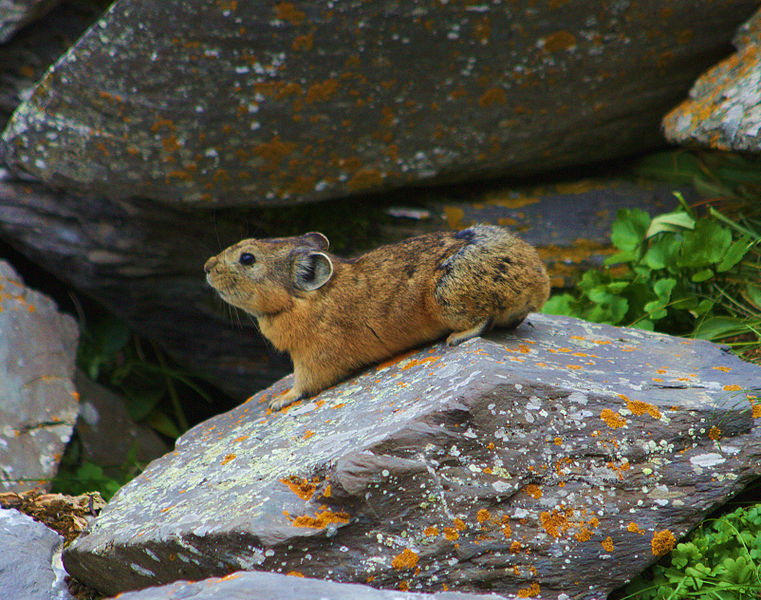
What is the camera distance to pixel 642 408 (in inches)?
171

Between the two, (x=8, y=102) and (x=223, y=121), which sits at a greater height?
(x=8, y=102)

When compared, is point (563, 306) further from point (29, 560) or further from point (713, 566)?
point (29, 560)

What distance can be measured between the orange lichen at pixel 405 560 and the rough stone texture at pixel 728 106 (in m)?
4.82

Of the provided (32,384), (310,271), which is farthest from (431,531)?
(32,384)

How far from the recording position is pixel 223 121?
7031 millimetres

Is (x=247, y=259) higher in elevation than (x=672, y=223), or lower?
higher

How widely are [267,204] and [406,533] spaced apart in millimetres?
4599

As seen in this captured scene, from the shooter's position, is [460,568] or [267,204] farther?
[267,204]

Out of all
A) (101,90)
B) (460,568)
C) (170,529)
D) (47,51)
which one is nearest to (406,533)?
(460,568)

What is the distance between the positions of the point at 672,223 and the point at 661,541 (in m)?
3.84

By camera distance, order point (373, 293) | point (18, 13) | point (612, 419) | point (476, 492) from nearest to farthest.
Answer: point (476, 492)
point (612, 419)
point (373, 293)
point (18, 13)

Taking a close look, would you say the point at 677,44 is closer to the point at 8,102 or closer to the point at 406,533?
the point at 406,533

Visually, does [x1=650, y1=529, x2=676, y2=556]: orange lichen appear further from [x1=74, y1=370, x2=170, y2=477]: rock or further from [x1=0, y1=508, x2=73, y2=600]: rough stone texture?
[x1=74, y1=370, x2=170, y2=477]: rock

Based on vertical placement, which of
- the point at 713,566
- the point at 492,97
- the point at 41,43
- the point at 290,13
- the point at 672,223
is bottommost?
the point at 713,566
